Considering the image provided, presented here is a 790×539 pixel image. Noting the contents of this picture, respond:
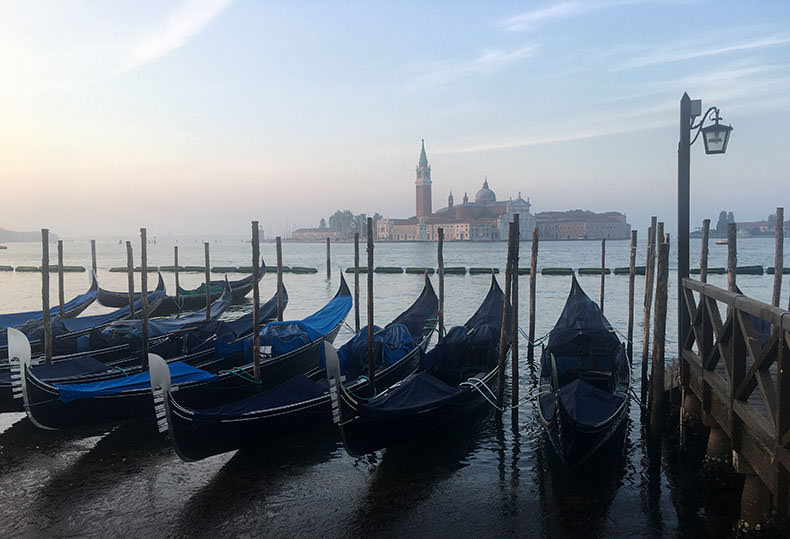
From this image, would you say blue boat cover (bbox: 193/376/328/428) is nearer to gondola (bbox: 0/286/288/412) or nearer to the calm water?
the calm water

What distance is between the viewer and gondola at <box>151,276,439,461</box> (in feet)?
17.4

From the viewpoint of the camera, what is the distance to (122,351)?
8.99m

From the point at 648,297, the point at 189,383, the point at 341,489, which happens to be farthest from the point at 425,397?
the point at 648,297

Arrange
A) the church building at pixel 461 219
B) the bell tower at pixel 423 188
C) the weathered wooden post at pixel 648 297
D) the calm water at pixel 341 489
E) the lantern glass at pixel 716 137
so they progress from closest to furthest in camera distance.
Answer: the calm water at pixel 341 489
the lantern glass at pixel 716 137
the weathered wooden post at pixel 648 297
the church building at pixel 461 219
the bell tower at pixel 423 188

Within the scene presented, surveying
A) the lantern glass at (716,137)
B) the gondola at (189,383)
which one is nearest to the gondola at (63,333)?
the gondola at (189,383)

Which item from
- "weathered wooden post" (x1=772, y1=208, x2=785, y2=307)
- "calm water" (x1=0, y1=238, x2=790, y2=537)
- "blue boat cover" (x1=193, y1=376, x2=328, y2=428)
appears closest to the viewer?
"calm water" (x1=0, y1=238, x2=790, y2=537)

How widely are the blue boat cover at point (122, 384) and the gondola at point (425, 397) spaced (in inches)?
74.7

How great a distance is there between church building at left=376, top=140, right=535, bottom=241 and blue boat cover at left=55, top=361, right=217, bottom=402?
330 feet

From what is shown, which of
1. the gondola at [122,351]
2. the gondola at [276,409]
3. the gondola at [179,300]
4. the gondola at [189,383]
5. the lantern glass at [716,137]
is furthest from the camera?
→ the gondola at [179,300]

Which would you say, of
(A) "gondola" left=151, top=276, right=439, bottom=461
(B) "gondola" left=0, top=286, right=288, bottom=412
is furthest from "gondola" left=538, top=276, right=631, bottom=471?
(B) "gondola" left=0, top=286, right=288, bottom=412

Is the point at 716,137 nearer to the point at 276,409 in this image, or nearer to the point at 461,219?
the point at 276,409

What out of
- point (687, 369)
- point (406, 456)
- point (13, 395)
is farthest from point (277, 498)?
point (687, 369)

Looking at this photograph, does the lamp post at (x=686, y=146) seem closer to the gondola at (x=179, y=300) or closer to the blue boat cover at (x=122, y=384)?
the blue boat cover at (x=122, y=384)

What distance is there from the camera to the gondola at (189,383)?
6141 millimetres
